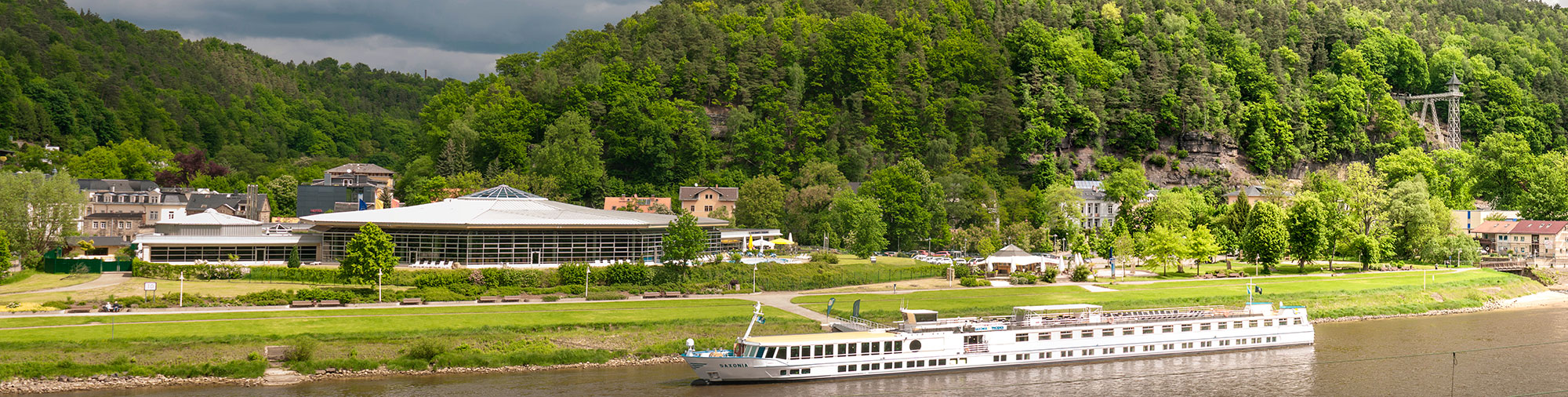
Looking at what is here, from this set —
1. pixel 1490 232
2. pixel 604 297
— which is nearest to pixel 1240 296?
pixel 604 297

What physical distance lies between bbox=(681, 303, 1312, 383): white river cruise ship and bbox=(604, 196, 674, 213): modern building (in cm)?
5352

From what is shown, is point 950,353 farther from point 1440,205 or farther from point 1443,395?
point 1440,205

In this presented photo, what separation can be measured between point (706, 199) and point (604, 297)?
49411 millimetres

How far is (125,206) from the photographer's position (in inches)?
4419

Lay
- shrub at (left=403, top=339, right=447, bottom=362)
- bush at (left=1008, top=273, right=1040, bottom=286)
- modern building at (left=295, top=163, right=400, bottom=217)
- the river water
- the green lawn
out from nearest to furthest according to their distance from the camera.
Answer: the river water
shrub at (left=403, top=339, right=447, bottom=362)
the green lawn
bush at (left=1008, top=273, right=1040, bottom=286)
modern building at (left=295, top=163, right=400, bottom=217)

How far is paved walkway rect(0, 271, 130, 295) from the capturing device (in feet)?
211

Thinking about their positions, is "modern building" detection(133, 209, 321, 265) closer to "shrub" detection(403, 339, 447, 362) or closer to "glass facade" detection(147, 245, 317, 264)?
"glass facade" detection(147, 245, 317, 264)

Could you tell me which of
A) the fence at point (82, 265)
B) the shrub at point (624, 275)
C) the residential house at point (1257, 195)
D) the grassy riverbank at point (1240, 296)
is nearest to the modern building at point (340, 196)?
the fence at point (82, 265)

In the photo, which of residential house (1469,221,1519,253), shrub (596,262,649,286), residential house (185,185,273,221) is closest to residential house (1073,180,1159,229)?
residential house (1469,221,1519,253)

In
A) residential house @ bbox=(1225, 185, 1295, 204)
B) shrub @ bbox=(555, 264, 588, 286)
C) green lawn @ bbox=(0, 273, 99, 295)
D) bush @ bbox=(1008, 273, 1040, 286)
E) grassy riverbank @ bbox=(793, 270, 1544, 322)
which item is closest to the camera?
green lawn @ bbox=(0, 273, 99, 295)

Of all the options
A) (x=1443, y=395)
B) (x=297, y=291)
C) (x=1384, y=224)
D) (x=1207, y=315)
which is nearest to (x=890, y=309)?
(x=1207, y=315)

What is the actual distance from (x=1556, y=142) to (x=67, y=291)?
19843 centimetres

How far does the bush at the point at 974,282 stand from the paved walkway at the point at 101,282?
52905 millimetres

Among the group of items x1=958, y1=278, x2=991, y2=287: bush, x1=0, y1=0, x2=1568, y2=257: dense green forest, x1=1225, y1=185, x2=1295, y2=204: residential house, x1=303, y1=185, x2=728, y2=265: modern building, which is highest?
x1=0, y1=0, x2=1568, y2=257: dense green forest
